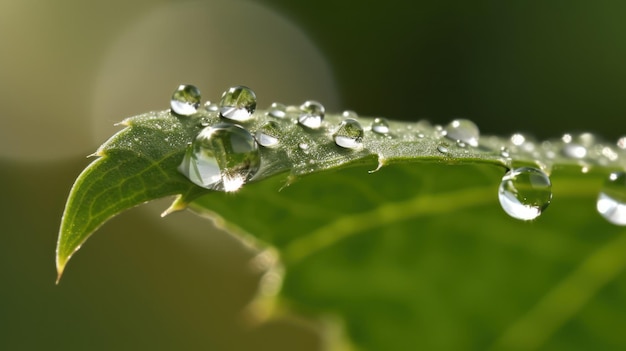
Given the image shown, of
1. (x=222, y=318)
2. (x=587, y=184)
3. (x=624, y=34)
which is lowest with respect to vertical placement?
(x=587, y=184)

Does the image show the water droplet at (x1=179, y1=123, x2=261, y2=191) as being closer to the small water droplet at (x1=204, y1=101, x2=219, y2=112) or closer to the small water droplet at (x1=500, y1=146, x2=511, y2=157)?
the small water droplet at (x1=204, y1=101, x2=219, y2=112)

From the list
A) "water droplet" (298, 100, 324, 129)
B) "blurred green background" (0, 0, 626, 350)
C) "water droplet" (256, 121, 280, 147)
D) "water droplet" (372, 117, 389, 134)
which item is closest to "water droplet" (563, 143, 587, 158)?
"water droplet" (372, 117, 389, 134)

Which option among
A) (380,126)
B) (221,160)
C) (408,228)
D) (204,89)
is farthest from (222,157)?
(204,89)

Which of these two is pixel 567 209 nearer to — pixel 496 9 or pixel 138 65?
pixel 496 9

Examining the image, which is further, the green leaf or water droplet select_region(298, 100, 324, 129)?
water droplet select_region(298, 100, 324, 129)

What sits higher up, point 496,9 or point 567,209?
point 496,9

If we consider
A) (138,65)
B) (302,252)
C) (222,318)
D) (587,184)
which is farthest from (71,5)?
(587,184)

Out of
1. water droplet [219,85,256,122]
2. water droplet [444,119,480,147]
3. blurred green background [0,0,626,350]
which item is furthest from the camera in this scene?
blurred green background [0,0,626,350]
